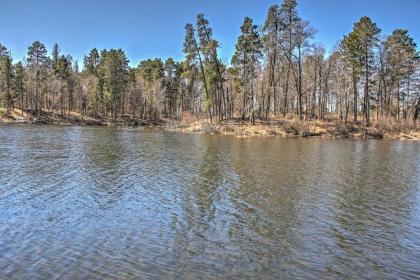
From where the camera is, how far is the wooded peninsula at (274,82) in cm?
5548

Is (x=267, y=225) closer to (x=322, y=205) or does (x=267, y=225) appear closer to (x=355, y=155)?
(x=322, y=205)

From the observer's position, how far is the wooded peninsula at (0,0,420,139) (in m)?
55.5

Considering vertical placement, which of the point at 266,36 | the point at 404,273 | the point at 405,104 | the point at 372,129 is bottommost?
the point at 404,273

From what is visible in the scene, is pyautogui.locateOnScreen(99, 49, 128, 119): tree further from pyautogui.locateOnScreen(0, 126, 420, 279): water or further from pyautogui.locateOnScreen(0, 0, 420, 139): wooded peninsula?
pyautogui.locateOnScreen(0, 126, 420, 279): water

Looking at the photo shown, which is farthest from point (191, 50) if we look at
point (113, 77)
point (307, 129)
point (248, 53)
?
point (113, 77)

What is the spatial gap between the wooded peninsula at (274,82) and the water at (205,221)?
33.9 metres

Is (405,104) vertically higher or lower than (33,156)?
higher

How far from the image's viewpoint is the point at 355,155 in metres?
32.2

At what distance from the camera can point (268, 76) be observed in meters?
68.7

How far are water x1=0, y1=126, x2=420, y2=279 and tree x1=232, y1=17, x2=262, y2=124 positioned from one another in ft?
117

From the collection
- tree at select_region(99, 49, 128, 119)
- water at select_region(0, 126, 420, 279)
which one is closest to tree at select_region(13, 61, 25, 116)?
tree at select_region(99, 49, 128, 119)

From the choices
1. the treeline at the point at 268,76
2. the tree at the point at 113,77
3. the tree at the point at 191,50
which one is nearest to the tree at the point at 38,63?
the treeline at the point at 268,76

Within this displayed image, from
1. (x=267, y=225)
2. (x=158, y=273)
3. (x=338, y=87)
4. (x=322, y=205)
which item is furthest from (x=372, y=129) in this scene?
(x=158, y=273)

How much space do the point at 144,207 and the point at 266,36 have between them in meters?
49.0
